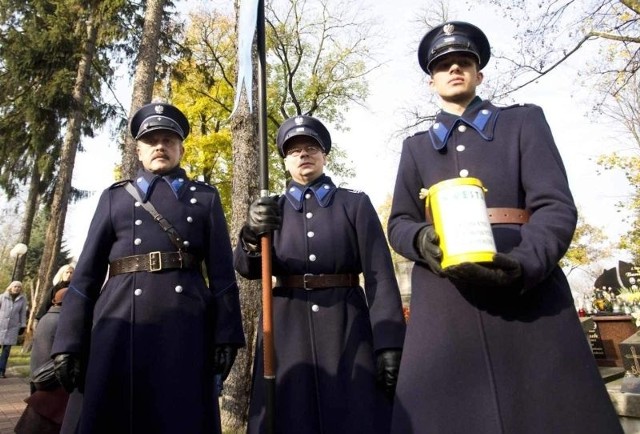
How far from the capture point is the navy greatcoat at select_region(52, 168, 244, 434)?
8.73ft

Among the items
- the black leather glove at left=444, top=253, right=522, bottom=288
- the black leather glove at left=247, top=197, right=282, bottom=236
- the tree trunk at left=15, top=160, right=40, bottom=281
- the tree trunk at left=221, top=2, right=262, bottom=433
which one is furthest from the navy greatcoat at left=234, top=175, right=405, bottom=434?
the tree trunk at left=15, top=160, right=40, bottom=281

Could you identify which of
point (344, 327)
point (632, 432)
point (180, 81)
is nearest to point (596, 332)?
point (632, 432)

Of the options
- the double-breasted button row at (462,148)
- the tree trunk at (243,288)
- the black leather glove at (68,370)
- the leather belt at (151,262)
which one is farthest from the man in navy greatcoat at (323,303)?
the tree trunk at (243,288)

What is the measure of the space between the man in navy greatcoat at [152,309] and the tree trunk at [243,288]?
2.48 meters

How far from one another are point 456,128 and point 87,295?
2169 millimetres

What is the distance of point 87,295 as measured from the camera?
2.92m

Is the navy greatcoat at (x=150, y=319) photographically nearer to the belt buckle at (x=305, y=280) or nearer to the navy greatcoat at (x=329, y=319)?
the navy greatcoat at (x=329, y=319)

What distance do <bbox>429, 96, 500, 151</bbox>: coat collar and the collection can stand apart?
1.44 feet

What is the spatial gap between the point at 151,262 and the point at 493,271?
6.28 ft

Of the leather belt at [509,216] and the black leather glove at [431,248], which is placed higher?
the leather belt at [509,216]

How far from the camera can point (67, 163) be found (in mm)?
14477

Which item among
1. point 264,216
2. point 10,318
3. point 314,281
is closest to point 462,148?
point 264,216

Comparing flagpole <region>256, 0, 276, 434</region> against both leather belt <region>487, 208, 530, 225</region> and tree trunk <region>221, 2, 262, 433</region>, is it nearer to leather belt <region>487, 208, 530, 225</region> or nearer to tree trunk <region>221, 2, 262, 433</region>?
leather belt <region>487, 208, 530, 225</region>

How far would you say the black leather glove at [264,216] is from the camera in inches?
107
